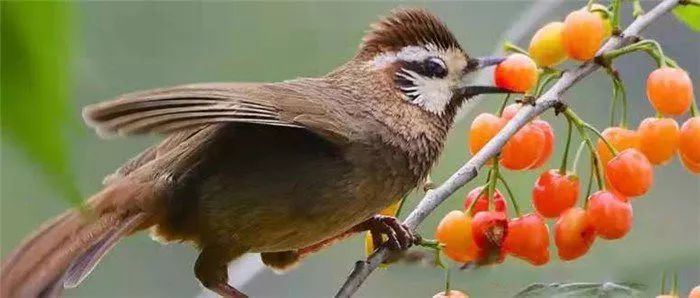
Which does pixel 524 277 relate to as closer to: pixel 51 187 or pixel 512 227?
pixel 512 227

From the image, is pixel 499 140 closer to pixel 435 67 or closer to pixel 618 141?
pixel 618 141

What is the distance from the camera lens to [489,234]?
1017mm

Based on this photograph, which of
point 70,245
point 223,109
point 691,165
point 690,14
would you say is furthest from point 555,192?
point 70,245

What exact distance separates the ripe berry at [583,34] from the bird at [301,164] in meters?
0.13

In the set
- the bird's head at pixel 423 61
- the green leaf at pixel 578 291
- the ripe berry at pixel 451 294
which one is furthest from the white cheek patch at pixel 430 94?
the green leaf at pixel 578 291

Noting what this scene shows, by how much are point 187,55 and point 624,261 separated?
1141 millimetres

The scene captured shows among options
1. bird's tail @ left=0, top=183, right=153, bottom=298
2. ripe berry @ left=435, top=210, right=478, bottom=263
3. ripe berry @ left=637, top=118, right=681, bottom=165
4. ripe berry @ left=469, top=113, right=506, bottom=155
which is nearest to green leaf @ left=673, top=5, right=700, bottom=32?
ripe berry @ left=637, top=118, right=681, bottom=165

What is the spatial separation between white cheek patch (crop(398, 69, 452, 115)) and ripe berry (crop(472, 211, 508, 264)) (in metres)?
0.26

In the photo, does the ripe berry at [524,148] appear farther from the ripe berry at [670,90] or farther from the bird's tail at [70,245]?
the bird's tail at [70,245]

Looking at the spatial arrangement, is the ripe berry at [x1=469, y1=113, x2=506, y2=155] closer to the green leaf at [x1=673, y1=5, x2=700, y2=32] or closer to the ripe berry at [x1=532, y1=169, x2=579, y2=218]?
the ripe berry at [x1=532, y1=169, x2=579, y2=218]

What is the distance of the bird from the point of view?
3.46 feet

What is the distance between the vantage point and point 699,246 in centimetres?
112

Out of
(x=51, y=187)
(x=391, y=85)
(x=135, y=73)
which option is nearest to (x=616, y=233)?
(x=391, y=85)

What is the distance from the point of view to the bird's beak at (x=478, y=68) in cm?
117
